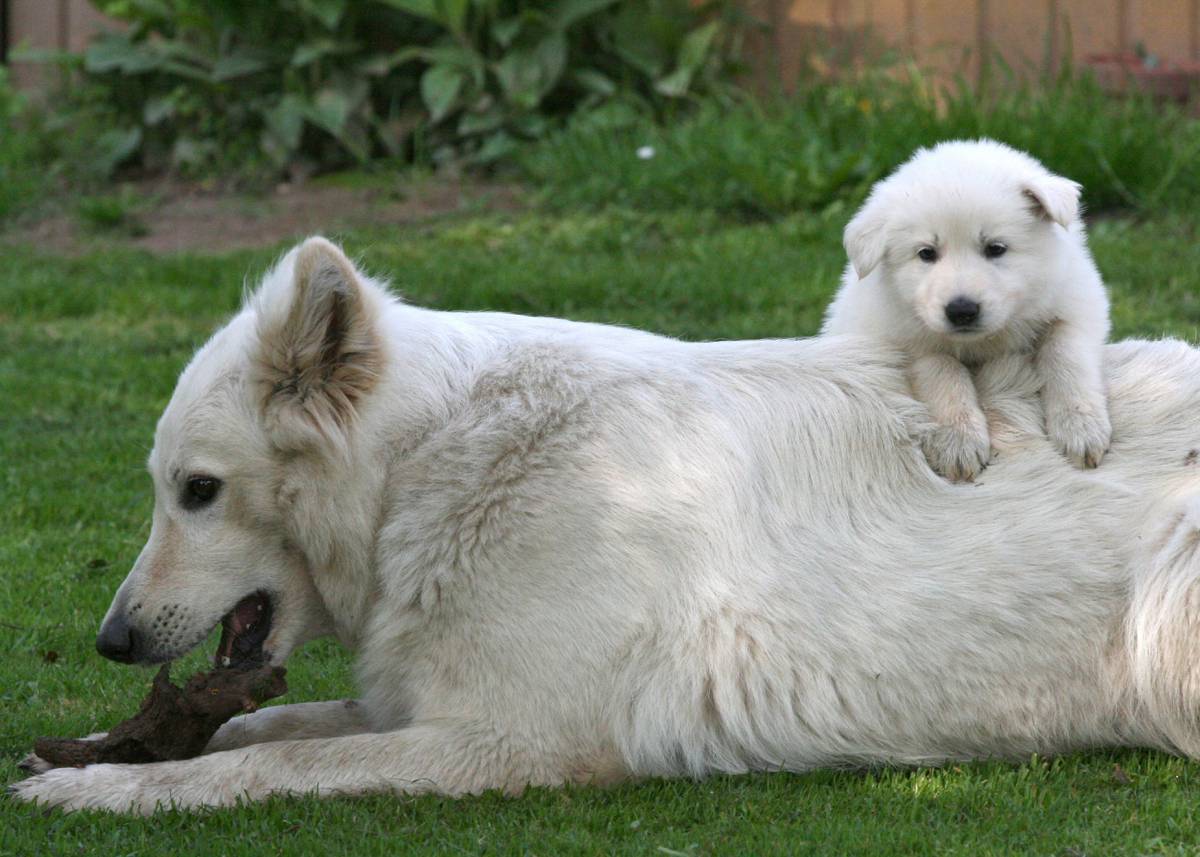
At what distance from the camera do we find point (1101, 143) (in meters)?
9.30

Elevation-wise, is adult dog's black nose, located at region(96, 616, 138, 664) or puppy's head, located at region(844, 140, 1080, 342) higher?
puppy's head, located at region(844, 140, 1080, 342)

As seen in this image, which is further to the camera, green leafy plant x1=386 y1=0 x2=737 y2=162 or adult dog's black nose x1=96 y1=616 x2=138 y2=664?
green leafy plant x1=386 y1=0 x2=737 y2=162

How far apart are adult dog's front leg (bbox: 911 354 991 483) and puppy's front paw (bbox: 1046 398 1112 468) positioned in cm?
18

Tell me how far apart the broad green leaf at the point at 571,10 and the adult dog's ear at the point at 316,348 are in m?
7.21

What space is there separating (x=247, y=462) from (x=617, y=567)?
3.19 feet

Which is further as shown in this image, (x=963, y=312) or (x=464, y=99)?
(x=464, y=99)

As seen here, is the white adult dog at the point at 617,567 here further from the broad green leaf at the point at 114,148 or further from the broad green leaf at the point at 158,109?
the broad green leaf at the point at 114,148

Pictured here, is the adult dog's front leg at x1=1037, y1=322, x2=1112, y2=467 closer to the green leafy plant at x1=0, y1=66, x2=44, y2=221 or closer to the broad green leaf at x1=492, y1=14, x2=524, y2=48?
the broad green leaf at x1=492, y1=14, x2=524, y2=48

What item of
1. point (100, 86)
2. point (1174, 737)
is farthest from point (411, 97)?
point (1174, 737)

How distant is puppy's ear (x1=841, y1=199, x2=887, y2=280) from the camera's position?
463cm

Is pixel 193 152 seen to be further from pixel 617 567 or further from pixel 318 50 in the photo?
pixel 617 567

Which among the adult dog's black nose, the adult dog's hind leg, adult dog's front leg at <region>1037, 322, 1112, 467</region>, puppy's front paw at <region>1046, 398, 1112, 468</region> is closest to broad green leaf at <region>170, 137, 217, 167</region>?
the adult dog's black nose

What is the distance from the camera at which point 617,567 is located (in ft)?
13.3

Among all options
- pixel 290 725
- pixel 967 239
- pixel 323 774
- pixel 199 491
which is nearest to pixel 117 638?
pixel 199 491
